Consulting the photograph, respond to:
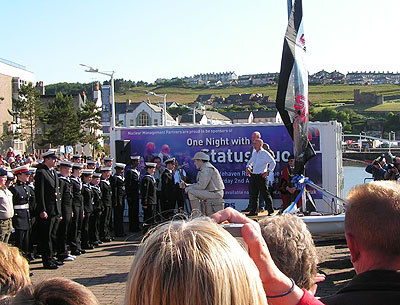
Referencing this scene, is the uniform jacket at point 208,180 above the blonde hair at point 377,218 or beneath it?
beneath

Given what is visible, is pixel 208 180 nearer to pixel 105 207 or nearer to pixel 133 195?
pixel 105 207

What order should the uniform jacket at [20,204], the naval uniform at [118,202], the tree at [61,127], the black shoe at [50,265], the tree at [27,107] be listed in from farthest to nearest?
the tree at [61,127], the tree at [27,107], the naval uniform at [118,202], the black shoe at [50,265], the uniform jacket at [20,204]

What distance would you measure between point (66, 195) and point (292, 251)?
8.68 meters

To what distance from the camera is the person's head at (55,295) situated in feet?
6.39

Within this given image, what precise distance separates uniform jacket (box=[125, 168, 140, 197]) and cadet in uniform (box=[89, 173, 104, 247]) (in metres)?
1.73

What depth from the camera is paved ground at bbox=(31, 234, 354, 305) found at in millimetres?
7660

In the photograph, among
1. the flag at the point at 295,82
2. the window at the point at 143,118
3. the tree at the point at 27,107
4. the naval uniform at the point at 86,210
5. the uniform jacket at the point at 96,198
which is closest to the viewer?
the flag at the point at 295,82

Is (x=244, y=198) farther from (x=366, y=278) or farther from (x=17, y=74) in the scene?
(x=17, y=74)

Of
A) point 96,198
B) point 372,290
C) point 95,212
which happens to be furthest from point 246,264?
point 95,212

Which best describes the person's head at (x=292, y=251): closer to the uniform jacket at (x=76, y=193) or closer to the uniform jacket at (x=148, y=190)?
the uniform jacket at (x=76, y=193)

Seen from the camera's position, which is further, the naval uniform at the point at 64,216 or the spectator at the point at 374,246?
the naval uniform at the point at 64,216

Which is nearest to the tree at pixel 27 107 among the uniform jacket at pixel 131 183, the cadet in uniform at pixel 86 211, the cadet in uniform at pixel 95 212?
the uniform jacket at pixel 131 183

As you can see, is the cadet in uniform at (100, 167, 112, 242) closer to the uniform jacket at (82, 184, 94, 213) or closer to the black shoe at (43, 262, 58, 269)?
the uniform jacket at (82, 184, 94, 213)

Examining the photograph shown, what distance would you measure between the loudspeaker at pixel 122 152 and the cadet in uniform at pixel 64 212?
14.6 ft
